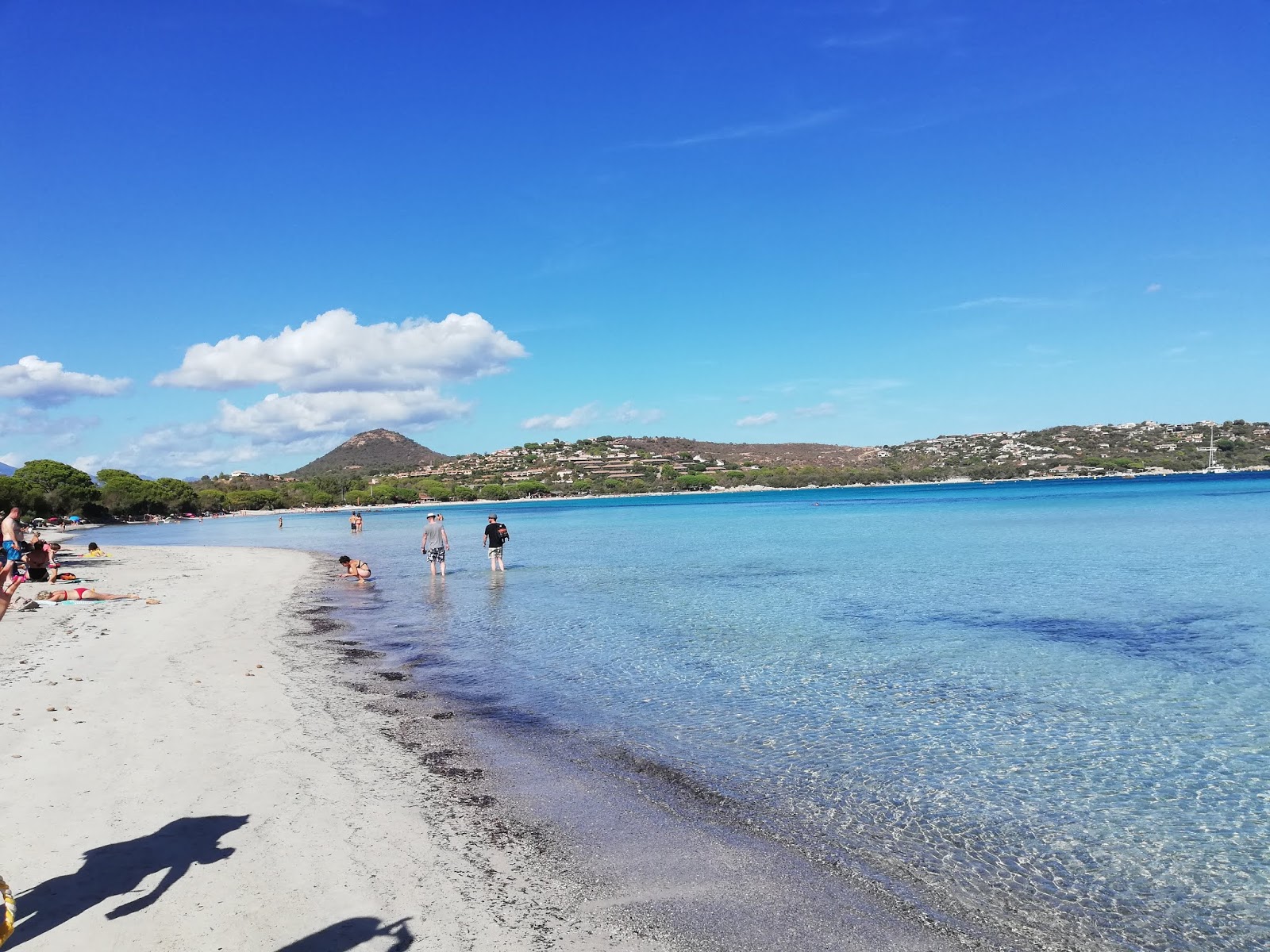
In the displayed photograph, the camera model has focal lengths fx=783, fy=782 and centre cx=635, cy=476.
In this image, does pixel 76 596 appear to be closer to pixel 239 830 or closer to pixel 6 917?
pixel 239 830

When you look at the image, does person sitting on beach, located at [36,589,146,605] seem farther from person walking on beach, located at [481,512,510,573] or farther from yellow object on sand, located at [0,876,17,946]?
yellow object on sand, located at [0,876,17,946]

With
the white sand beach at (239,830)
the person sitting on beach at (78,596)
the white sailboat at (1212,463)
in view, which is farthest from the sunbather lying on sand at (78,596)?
the white sailboat at (1212,463)

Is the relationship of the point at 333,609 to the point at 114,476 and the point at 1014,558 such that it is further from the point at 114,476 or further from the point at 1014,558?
the point at 114,476

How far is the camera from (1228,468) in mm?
168500

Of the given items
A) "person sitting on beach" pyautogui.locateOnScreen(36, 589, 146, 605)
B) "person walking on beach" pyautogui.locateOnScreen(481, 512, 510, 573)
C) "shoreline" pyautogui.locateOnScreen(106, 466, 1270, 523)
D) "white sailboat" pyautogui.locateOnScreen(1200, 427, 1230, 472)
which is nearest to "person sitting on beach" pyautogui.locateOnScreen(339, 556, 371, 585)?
"person walking on beach" pyautogui.locateOnScreen(481, 512, 510, 573)

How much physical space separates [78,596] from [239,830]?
17.0 m

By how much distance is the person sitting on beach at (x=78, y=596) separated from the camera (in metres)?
18.7

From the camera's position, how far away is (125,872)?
17.2ft

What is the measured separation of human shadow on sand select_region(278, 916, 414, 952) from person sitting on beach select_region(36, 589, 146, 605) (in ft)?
57.8

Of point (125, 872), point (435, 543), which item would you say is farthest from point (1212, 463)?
point (125, 872)

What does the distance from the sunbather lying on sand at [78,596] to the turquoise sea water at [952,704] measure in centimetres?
538

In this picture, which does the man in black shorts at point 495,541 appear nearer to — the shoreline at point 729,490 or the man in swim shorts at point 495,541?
the man in swim shorts at point 495,541

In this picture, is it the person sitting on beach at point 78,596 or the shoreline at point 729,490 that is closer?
the person sitting on beach at point 78,596

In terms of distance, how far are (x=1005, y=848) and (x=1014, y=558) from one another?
84.4 ft
